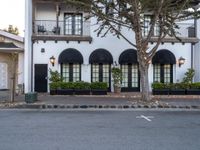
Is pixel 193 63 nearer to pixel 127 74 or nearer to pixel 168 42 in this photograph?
pixel 168 42

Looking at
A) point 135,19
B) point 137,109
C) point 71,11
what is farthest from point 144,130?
point 71,11

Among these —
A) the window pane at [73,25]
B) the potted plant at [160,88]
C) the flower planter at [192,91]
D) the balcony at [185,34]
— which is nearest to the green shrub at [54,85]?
the window pane at [73,25]

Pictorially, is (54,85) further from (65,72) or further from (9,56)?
(9,56)

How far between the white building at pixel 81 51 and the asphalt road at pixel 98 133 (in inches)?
556

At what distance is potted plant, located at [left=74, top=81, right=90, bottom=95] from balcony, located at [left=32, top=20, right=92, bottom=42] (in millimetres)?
3701

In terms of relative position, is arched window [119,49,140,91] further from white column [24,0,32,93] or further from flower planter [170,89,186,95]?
white column [24,0,32,93]

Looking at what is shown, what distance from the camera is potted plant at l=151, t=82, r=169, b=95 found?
27078 millimetres

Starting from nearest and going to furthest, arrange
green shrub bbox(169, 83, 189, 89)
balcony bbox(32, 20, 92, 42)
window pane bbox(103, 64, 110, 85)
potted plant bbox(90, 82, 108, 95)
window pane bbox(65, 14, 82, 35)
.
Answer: potted plant bbox(90, 82, 108, 95), green shrub bbox(169, 83, 189, 89), balcony bbox(32, 20, 92, 42), window pane bbox(103, 64, 110, 85), window pane bbox(65, 14, 82, 35)

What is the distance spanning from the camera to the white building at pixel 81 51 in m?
28.5

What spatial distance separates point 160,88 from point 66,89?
21.2ft

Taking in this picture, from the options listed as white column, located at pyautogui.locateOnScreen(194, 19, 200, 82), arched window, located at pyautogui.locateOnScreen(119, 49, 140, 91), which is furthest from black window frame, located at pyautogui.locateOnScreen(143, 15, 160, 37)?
white column, located at pyautogui.locateOnScreen(194, 19, 200, 82)

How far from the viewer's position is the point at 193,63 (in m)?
29.7

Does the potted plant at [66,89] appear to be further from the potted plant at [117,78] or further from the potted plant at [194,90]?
the potted plant at [194,90]

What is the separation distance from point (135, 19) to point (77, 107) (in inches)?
223
